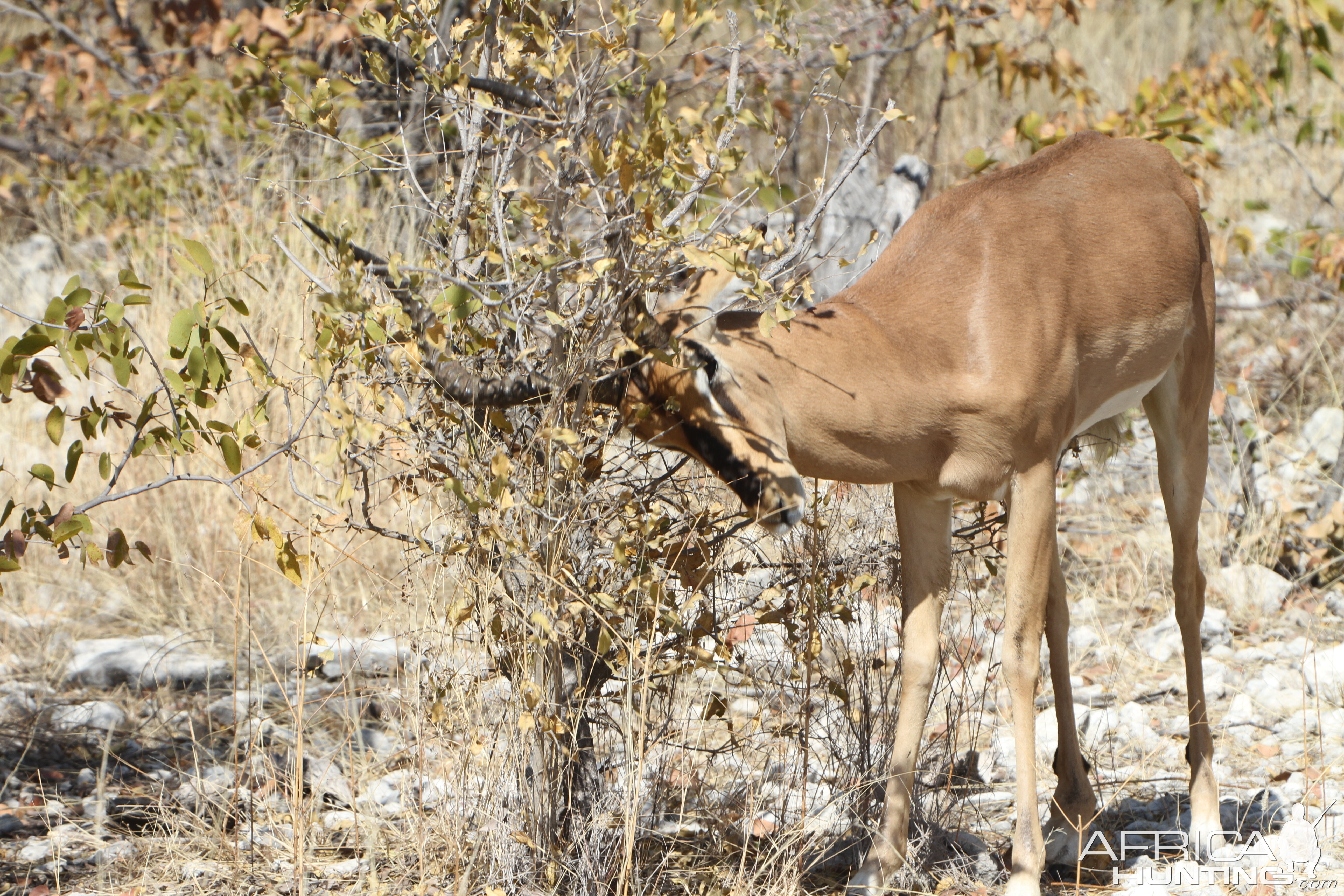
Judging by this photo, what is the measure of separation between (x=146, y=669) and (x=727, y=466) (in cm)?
313

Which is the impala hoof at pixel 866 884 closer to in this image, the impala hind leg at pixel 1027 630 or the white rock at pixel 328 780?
the impala hind leg at pixel 1027 630

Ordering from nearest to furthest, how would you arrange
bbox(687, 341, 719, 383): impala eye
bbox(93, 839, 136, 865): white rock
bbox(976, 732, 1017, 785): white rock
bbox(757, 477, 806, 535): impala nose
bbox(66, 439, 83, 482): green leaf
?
bbox(757, 477, 806, 535): impala nose, bbox(687, 341, 719, 383): impala eye, bbox(66, 439, 83, 482): green leaf, bbox(93, 839, 136, 865): white rock, bbox(976, 732, 1017, 785): white rock

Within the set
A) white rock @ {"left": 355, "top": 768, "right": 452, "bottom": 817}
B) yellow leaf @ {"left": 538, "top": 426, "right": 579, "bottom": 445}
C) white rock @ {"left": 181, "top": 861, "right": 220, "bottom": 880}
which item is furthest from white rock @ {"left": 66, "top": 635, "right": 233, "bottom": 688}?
yellow leaf @ {"left": 538, "top": 426, "right": 579, "bottom": 445}

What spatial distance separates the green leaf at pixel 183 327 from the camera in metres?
2.88

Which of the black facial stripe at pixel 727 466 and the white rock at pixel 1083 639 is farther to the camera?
the white rock at pixel 1083 639

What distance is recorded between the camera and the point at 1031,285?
3557mm

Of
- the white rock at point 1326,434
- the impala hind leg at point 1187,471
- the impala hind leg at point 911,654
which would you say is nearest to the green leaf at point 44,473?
the impala hind leg at point 911,654

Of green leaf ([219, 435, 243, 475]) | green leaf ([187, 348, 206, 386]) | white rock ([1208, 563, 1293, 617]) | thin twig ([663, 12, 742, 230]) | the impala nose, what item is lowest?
the impala nose

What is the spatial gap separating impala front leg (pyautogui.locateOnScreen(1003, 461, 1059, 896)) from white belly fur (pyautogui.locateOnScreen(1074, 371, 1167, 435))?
0.44 metres

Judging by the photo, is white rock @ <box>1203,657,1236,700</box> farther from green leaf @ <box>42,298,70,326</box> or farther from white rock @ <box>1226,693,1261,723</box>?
green leaf @ <box>42,298,70,326</box>

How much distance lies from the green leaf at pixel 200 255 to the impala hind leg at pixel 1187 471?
2.91 m

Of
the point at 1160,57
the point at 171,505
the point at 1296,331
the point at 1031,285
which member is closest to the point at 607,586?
the point at 1031,285

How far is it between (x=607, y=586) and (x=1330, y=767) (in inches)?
96.1

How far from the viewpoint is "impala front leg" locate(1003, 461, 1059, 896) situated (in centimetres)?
349
